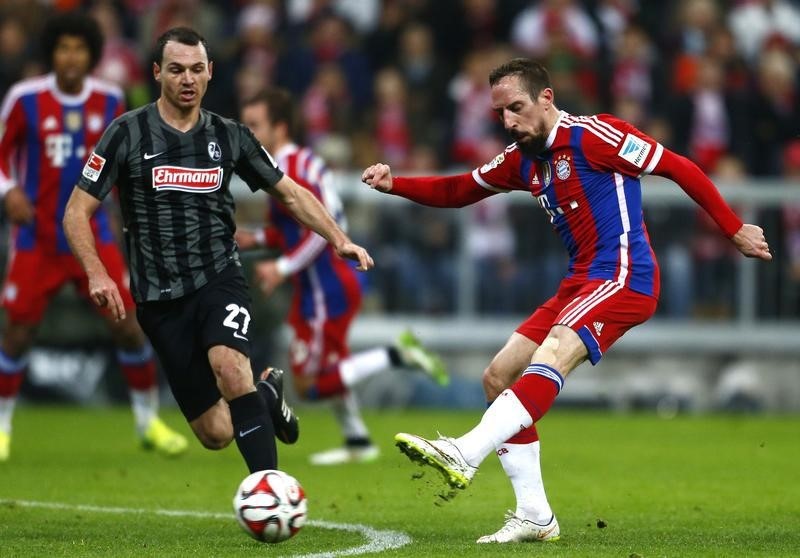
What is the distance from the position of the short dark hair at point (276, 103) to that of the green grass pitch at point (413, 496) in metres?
2.59

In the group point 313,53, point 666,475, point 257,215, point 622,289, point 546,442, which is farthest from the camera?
point 313,53

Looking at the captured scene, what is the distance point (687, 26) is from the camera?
18.9m

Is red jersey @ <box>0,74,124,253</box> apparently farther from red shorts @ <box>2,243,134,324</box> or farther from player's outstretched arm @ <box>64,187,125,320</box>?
player's outstretched arm @ <box>64,187,125,320</box>

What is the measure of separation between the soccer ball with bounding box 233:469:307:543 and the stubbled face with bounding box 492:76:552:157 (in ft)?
6.71

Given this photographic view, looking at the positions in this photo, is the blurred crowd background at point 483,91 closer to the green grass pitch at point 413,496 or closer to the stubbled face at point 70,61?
the green grass pitch at point 413,496

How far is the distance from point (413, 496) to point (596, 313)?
262 cm

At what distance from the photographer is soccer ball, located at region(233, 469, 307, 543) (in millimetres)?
6719

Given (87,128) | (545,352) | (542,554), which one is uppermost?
(87,128)

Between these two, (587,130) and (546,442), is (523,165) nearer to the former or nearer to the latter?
(587,130)

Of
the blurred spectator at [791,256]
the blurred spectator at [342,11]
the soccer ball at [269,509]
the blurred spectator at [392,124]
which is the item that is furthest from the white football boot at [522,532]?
the blurred spectator at [342,11]

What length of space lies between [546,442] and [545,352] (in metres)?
6.31

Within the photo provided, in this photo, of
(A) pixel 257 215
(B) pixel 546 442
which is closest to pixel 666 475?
(B) pixel 546 442

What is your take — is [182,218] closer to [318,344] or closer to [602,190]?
[602,190]

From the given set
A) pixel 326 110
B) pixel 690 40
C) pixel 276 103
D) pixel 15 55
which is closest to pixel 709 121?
pixel 690 40
